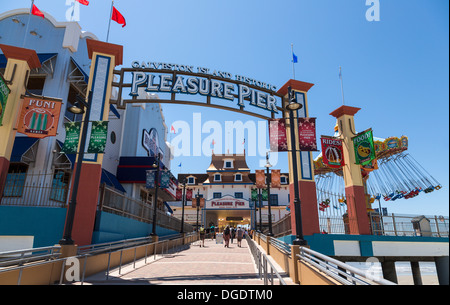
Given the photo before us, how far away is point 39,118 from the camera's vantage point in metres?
12.6

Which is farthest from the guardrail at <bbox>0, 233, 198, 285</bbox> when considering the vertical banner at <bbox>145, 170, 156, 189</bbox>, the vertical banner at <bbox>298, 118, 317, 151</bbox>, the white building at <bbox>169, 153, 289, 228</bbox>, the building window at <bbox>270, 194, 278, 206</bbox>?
the building window at <bbox>270, 194, 278, 206</bbox>

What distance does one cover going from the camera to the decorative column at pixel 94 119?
1202cm

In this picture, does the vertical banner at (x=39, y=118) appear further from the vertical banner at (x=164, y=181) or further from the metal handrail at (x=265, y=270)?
the metal handrail at (x=265, y=270)

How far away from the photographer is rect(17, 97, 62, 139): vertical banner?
489 inches

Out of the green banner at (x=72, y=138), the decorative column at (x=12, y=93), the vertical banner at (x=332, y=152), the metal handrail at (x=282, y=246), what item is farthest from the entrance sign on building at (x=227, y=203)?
the green banner at (x=72, y=138)

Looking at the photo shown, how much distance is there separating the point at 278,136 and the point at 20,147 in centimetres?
1347

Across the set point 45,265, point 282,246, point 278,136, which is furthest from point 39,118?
point 282,246

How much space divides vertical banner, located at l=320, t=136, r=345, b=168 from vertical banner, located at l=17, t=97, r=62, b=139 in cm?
1368

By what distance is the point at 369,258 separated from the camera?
14875mm

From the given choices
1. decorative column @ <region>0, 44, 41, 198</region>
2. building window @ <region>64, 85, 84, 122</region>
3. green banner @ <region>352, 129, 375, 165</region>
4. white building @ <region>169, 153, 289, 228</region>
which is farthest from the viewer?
white building @ <region>169, 153, 289, 228</region>

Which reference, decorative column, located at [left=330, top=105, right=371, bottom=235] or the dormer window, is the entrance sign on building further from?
decorative column, located at [left=330, top=105, right=371, bottom=235]

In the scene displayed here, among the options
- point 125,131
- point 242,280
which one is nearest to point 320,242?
point 242,280

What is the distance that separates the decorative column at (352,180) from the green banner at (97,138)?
13.2 metres
